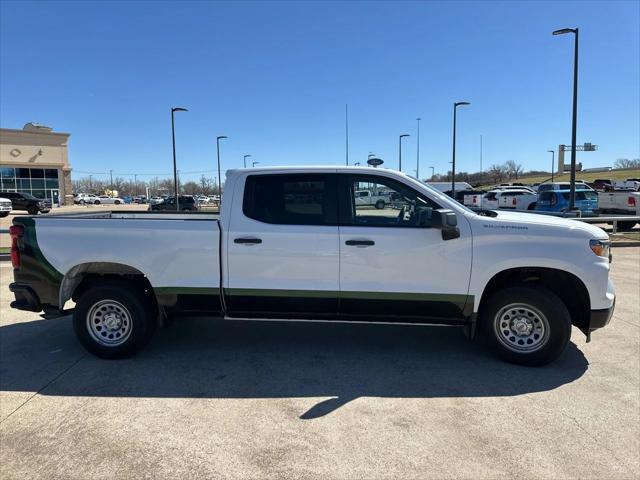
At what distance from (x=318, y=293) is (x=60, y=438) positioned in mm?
2419

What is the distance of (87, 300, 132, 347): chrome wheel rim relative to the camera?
4953mm

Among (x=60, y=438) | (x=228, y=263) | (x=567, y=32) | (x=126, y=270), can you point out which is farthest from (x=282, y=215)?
(x=567, y=32)

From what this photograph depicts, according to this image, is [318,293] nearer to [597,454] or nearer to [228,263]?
[228,263]

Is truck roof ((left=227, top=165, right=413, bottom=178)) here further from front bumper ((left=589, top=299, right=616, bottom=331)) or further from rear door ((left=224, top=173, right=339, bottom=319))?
front bumper ((left=589, top=299, right=616, bottom=331))

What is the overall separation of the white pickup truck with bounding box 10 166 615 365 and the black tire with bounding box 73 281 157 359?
12 millimetres

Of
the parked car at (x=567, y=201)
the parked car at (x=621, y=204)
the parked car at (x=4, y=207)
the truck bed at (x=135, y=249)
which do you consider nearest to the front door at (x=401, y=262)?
the truck bed at (x=135, y=249)

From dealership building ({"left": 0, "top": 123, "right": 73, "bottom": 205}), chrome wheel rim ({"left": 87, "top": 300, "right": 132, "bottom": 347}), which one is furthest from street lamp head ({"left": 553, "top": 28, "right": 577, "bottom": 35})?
dealership building ({"left": 0, "top": 123, "right": 73, "bottom": 205})

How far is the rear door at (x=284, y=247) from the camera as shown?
184 inches

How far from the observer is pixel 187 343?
18.1ft

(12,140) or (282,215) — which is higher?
(12,140)

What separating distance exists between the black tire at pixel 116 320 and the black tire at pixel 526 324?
344cm

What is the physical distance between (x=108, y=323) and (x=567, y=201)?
2524 centimetres

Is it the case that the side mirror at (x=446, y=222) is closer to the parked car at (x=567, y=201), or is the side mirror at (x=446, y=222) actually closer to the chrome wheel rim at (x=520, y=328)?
the chrome wheel rim at (x=520, y=328)

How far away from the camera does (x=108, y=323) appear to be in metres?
5.00
